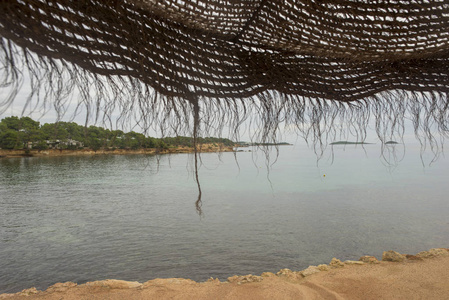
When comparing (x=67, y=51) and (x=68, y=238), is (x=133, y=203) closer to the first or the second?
(x=68, y=238)

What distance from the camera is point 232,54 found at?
1086mm

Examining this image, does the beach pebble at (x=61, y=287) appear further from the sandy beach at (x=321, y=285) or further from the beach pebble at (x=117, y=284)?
the beach pebble at (x=117, y=284)

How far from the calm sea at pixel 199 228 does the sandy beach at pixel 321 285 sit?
1.58 m

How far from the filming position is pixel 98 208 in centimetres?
1619

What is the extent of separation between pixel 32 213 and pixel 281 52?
17.7 m

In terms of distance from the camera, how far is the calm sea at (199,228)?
7.89m

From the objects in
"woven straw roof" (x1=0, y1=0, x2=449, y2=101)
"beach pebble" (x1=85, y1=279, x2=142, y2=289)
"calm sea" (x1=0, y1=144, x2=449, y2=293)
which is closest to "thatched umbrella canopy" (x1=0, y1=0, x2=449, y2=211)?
"woven straw roof" (x1=0, y1=0, x2=449, y2=101)

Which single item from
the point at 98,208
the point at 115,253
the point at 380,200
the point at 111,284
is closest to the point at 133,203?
the point at 98,208

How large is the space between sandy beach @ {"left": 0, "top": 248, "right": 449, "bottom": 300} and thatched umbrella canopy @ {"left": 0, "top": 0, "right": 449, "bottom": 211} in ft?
8.09

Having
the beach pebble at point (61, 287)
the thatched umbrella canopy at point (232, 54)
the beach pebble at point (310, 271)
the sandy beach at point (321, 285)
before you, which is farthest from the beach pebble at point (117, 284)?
the thatched umbrella canopy at point (232, 54)

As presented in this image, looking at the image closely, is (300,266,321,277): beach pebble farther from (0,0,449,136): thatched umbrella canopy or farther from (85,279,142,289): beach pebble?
(0,0,449,136): thatched umbrella canopy

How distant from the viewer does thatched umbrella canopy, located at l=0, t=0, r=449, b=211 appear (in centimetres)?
71

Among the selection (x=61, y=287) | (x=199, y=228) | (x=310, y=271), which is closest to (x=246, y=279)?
(x=310, y=271)

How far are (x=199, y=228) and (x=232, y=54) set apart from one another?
1190 cm
